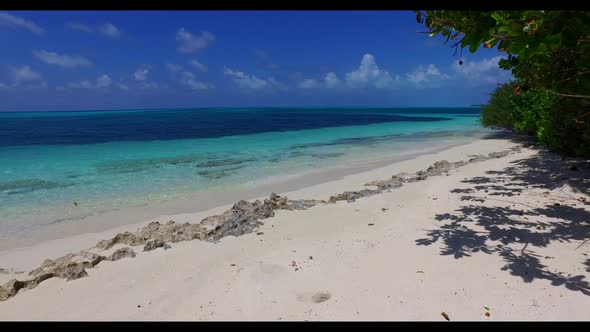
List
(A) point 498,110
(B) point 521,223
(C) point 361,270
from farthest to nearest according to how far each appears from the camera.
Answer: (A) point 498,110 → (B) point 521,223 → (C) point 361,270

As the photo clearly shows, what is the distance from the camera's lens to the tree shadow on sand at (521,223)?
3.92m

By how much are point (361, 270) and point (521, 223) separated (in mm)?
2971

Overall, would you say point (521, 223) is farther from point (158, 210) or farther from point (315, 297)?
point (158, 210)

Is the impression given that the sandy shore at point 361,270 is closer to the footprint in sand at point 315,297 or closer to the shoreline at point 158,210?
the footprint in sand at point 315,297

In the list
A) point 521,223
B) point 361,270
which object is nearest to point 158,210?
point 361,270

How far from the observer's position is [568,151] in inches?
384

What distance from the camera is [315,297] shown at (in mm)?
3539

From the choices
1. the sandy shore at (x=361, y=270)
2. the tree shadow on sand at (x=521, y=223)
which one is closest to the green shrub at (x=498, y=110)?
the tree shadow on sand at (x=521, y=223)

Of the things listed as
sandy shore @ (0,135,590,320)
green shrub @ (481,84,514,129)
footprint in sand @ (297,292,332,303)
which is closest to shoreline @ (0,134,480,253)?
sandy shore @ (0,135,590,320)

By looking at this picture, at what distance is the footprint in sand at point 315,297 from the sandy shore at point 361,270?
16 millimetres

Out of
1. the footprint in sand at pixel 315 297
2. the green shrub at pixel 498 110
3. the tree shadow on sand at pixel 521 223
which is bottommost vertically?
the tree shadow on sand at pixel 521 223

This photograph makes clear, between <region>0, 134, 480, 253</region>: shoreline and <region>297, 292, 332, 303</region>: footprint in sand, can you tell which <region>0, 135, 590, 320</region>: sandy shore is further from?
<region>0, 134, 480, 253</region>: shoreline

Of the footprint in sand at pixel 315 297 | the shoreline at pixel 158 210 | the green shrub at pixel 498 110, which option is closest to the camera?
the footprint in sand at pixel 315 297

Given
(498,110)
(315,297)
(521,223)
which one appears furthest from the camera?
(498,110)
